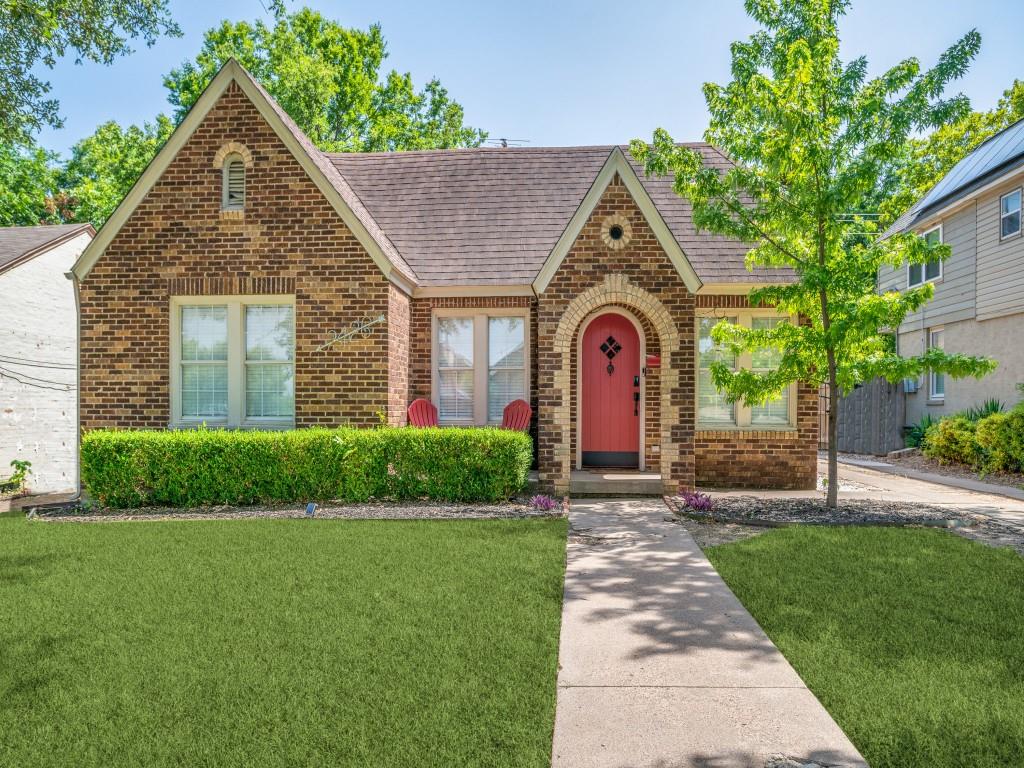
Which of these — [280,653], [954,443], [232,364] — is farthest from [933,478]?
[280,653]

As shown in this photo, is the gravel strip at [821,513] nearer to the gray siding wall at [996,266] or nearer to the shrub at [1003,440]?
the shrub at [1003,440]

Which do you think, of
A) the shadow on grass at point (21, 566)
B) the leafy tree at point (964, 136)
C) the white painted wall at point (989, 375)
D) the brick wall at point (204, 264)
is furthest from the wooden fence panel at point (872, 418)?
the shadow on grass at point (21, 566)

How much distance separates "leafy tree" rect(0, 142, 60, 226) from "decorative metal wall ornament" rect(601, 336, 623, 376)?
2408 centimetres

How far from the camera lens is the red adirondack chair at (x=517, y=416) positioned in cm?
1083

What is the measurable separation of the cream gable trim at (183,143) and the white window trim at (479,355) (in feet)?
4.85

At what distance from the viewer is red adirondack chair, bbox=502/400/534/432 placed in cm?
1083

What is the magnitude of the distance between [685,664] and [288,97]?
23.1m

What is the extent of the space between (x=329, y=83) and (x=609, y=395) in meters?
17.7

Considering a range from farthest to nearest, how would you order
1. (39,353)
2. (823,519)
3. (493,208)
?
Result: (39,353) → (493,208) → (823,519)

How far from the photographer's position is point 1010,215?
605 inches

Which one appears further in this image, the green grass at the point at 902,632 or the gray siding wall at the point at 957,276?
the gray siding wall at the point at 957,276

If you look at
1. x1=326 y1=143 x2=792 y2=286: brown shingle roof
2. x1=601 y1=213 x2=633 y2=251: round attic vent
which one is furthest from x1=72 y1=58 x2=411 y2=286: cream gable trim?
x1=601 y1=213 x2=633 y2=251: round attic vent

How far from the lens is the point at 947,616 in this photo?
15.2ft

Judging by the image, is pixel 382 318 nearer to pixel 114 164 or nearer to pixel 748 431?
pixel 748 431
